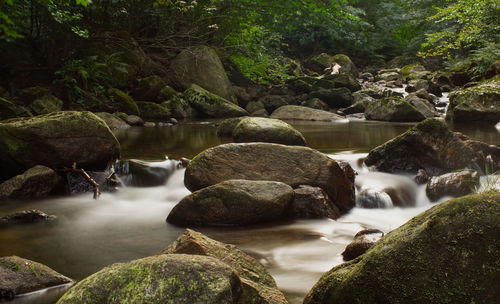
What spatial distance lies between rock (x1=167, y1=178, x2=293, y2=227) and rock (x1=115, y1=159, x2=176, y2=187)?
181 centimetres

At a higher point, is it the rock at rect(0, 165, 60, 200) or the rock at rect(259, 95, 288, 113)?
the rock at rect(259, 95, 288, 113)

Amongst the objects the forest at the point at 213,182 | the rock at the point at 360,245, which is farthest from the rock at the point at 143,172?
the rock at the point at 360,245

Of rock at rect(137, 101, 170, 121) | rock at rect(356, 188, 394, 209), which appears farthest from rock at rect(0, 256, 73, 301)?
rock at rect(137, 101, 170, 121)

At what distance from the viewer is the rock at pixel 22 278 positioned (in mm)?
2559

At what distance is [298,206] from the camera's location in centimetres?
455

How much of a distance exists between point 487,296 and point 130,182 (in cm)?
516

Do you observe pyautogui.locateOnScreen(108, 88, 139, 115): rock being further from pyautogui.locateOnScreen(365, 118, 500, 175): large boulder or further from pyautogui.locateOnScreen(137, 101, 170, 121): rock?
pyautogui.locateOnScreen(365, 118, 500, 175): large boulder

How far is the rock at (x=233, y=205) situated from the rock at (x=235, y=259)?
1.66 metres

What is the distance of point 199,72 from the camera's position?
17109 millimetres

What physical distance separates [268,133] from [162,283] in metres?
5.82

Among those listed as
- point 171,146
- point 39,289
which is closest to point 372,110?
point 171,146

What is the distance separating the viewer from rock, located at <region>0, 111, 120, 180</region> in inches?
219

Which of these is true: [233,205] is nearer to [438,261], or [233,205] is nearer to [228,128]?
[438,261]

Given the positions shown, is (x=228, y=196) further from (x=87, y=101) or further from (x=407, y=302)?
(x=87, y=101)
